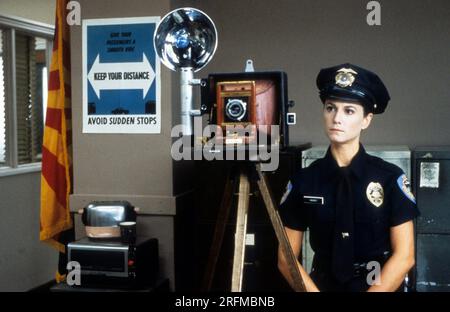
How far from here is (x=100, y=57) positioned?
128 inches

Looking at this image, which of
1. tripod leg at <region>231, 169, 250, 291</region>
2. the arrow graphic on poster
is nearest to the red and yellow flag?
the arrow graphic on poster

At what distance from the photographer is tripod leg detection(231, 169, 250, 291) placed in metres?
2.19

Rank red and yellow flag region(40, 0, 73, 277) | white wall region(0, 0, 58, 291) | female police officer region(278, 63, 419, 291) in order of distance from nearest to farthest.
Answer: female police officer region(278, 63, 419, 291), red and yellow flag region(40, 0, 73, 277), white wall region(0, 0, 58, 291)

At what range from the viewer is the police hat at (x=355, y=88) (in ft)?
6.78

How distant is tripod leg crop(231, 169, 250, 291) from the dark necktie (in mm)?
357

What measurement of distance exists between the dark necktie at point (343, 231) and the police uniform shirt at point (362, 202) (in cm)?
2

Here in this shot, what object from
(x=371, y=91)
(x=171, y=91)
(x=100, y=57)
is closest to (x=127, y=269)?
(x=171, y=91)

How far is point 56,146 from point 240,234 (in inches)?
70.0

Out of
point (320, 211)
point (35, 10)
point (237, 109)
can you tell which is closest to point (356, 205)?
point (320, 211)

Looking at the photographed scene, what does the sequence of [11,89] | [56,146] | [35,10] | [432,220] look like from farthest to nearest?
[35,10], [11,89], [56,146], [432,220]

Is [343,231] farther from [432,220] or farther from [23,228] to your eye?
[23,228]

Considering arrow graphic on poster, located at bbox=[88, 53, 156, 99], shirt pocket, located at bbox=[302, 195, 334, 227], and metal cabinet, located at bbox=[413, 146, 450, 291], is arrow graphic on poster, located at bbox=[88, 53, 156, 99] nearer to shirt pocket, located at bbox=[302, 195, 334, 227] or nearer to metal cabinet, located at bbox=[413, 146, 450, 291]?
shirt pocket, located at bbox=[302, 195, 334, 227]

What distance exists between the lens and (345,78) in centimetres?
209

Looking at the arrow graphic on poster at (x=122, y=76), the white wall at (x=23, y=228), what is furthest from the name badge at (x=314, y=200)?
the white wall at (x=23, y=228)
